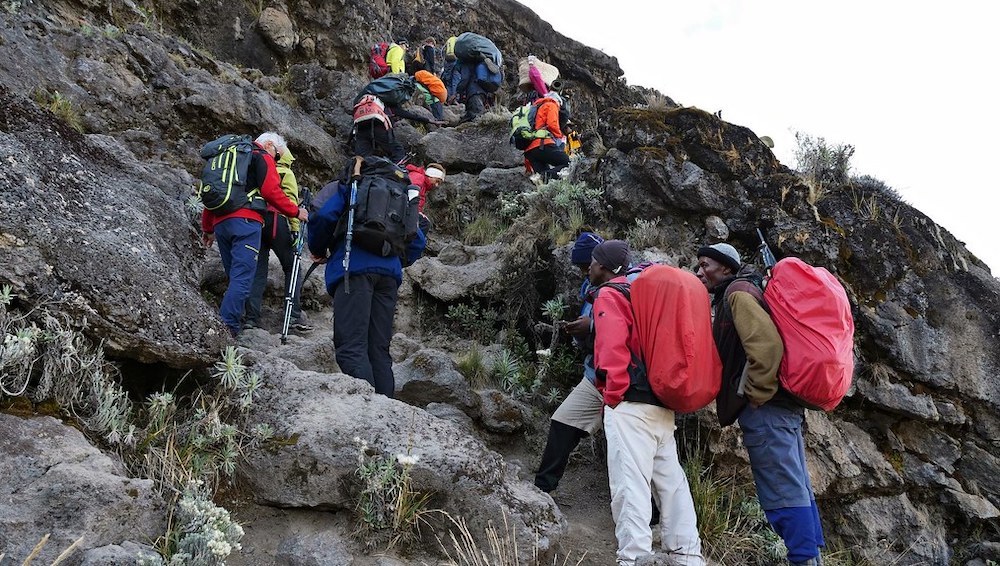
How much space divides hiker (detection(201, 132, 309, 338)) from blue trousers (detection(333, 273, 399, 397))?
4.47 ft

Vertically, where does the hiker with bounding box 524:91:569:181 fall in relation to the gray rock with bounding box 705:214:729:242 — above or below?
above

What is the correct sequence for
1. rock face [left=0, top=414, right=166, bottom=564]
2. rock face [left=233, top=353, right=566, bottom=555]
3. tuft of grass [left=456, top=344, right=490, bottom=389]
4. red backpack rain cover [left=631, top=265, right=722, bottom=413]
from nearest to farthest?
rock face [left=0, top=414, right=166, bottom=564] < rock face [left=233, top=353, right=566, bottom=555] < red backpack rain cover [left=631, top=265, right=722, bottom=413] < tuft of grass [left=456, top=344, right=490, bottom=389]

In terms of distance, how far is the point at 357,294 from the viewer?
535 cm

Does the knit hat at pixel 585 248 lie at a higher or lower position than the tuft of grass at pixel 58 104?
lower

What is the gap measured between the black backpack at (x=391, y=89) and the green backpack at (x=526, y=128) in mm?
2376

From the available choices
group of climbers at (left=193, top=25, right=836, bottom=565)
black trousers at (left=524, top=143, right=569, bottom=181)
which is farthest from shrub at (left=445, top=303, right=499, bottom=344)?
black trousers at (left=524, top=143, right=569, bottom=181)

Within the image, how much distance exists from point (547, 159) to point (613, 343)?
719 centimetres

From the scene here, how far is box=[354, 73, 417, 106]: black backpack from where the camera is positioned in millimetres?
12039

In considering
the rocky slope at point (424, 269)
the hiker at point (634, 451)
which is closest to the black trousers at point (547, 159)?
the rocky slope at point (424, 269)

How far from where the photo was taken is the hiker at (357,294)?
5223 millimetres

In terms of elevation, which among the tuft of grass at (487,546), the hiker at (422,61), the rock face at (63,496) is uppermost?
the hiker at (422,61)

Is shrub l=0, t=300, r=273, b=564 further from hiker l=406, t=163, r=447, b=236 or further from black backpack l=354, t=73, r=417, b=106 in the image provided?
black backpack l=354, t=73, r=417, b=106

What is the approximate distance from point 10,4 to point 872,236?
1170 cm

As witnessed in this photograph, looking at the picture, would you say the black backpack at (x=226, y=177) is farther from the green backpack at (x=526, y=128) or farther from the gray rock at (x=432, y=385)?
the green backpack at (x=526, y=128)
